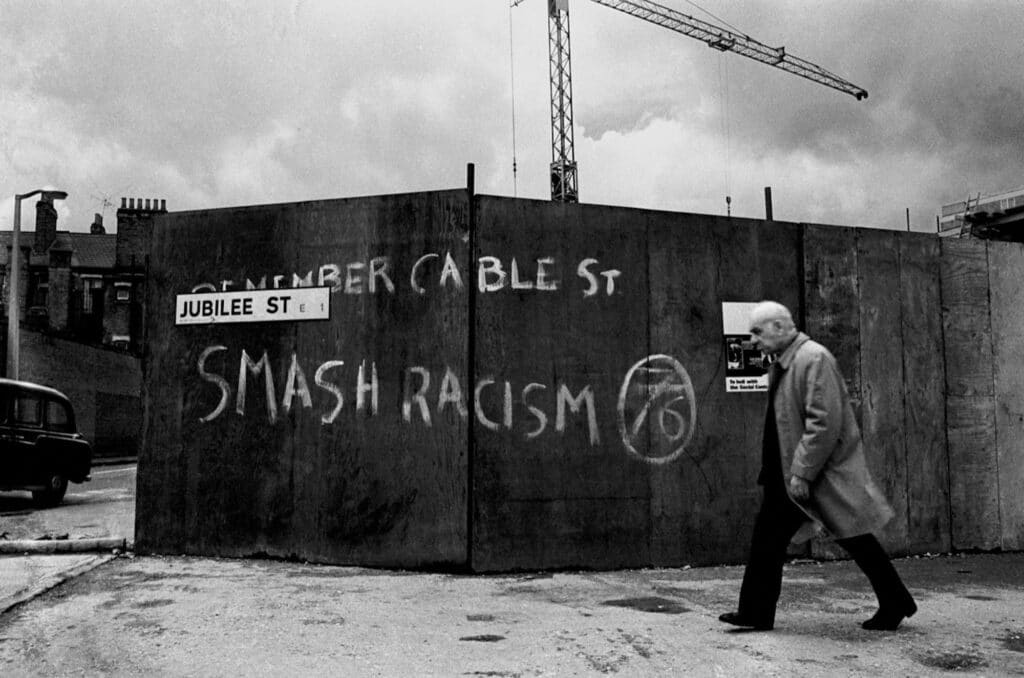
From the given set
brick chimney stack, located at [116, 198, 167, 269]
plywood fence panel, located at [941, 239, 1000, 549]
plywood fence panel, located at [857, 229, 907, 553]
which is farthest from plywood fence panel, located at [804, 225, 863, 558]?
brick chimney stack, located at [116, 198, 167, 269]

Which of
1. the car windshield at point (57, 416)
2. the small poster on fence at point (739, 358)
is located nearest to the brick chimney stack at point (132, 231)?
the car windshield at point (57, 416)

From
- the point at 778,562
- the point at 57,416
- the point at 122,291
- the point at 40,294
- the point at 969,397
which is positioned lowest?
the point at 778,562

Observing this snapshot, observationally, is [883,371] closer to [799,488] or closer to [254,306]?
[799,488]

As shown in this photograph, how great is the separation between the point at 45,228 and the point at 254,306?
4909 centimetres

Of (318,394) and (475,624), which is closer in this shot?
(475,624)

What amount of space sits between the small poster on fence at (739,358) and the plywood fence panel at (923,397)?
1.37m

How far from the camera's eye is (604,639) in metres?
4.17

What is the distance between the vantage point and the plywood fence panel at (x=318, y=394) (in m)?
6.25

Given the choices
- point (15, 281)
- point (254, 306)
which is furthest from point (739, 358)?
point (15, 281)

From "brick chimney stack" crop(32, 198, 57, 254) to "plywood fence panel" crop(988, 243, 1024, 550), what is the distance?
1955 inches

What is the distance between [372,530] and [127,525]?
15.1 ft

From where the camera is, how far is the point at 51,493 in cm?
1291

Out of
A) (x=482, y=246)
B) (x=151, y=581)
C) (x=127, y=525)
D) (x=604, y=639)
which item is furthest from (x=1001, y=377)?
(x=127, y=525)

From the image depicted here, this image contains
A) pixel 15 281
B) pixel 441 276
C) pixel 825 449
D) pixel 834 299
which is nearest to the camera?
pixel 825 449
